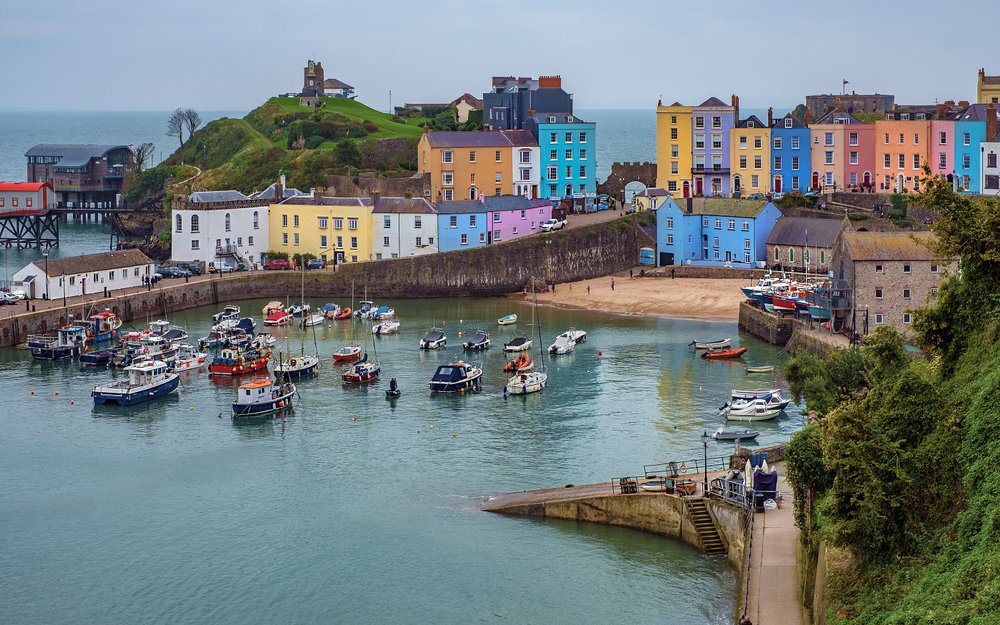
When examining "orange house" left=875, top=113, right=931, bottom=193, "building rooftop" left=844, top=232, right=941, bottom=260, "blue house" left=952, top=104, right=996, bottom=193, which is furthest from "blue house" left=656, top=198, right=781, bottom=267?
"building rooftop" left=844, top=232, right=941, bottom=260

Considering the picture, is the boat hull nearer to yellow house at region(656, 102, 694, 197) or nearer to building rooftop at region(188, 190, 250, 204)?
building rooftop at region(188, 190, 250, 204)

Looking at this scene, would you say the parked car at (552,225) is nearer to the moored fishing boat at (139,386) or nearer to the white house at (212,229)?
the white house at (212,229)

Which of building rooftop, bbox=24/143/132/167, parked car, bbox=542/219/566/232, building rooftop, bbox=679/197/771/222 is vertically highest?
building rooftop, bbox=24/143/132/167

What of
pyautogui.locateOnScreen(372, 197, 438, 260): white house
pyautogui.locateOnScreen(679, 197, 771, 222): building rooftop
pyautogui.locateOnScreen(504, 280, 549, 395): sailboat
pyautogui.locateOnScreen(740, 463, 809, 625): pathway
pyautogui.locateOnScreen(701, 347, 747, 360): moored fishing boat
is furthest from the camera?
pyautogui.locateOnScreen(372, 197, 438, 260): white house

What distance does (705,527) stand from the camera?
3500 cm

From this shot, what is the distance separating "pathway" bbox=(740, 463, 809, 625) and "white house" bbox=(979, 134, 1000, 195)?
51.9 m

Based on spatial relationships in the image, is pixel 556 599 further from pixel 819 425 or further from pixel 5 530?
pixel 5 530

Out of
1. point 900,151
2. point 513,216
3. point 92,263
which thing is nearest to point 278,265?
point 92,263

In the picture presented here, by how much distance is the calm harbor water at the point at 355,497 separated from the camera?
32844 mm

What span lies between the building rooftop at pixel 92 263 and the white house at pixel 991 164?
1852 inches

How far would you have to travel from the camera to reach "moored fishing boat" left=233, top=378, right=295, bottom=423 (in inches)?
2026

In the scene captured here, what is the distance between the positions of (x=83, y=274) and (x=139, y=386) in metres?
20.6

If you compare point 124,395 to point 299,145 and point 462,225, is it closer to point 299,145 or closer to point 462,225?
point 462,225

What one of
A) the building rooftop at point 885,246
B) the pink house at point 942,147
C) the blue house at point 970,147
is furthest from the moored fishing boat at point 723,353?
the pink house at point 942,147
